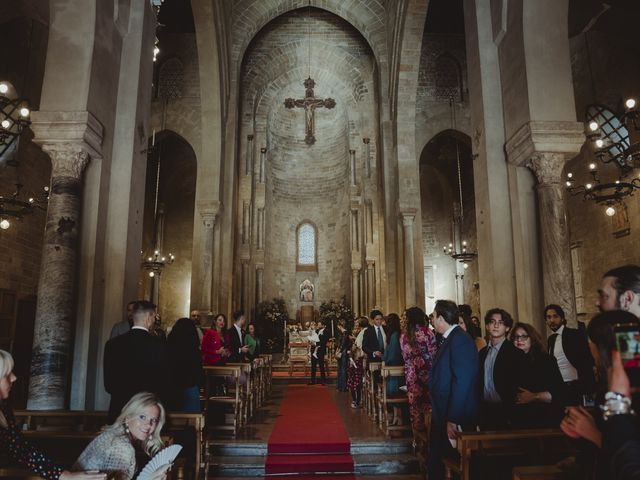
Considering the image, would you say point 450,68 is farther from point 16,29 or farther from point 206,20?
point 16,29

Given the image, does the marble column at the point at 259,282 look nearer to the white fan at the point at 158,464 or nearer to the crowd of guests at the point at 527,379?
the crowd of guests at the point at 527,379

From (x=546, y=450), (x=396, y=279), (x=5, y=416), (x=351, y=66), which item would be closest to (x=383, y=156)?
(x=396, y=279)

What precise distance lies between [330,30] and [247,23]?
427 centimetres

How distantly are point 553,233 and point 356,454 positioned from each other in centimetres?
370

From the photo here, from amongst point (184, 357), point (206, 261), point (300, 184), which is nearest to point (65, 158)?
point (184, 357)

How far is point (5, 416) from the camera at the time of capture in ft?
8.05

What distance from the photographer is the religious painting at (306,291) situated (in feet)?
75.5

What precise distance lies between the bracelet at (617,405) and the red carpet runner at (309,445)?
13.9 ft

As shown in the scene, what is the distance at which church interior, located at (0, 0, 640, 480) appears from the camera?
19.7ft

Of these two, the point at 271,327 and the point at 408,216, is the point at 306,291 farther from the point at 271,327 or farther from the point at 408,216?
the point at 408,216

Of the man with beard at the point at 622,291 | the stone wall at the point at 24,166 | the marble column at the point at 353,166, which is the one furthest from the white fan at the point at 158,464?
the marble column at the point at 353,166

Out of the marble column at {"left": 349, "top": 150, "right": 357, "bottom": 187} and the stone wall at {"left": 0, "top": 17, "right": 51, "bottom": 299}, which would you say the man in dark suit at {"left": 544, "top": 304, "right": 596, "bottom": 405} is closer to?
the stone wall at {"left": 0, "top": 17, "right": 51, "bottom": 299}

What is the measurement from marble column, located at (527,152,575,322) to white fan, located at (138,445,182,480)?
4913 millimetres

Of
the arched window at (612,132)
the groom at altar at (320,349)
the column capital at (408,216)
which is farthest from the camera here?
the column capital at (408,216)
